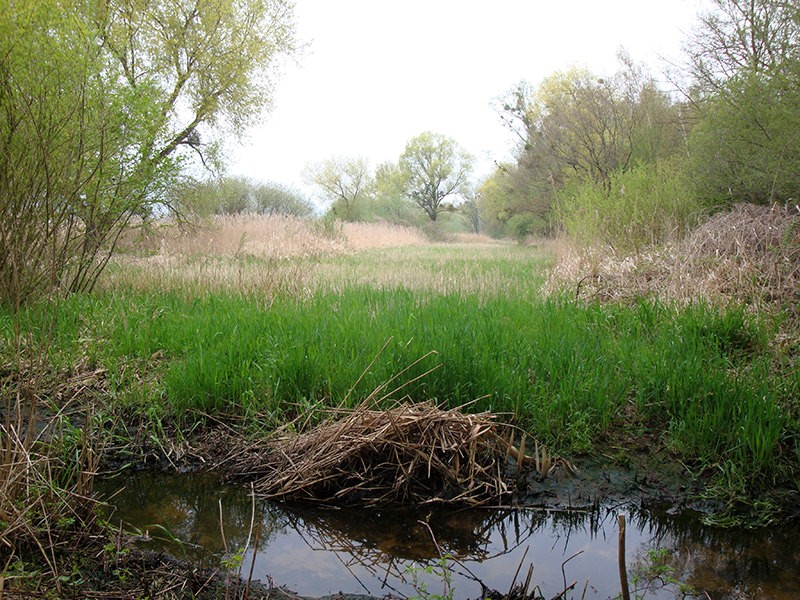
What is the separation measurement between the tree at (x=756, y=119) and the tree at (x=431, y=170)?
2090 inches

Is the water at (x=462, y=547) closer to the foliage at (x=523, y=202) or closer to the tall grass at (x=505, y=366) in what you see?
the tall grass at (x=505, y=366)

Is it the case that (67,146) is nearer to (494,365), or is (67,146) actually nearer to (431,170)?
(494,365)

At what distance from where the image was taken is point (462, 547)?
2.72 meters

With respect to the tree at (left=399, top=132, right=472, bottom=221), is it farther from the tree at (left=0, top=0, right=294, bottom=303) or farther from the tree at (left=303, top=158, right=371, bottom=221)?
the tree at (left=0, top=0, right=294, bottom=303)

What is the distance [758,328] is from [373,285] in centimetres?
528

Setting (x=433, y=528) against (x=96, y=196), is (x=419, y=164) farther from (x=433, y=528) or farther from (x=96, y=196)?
(x=433, y=528)

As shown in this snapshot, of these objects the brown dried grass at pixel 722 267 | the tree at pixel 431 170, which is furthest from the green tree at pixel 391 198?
the brown dried grass at pixel 722 267

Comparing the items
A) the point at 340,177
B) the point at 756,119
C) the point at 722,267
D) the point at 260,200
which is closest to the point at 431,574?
the point at 722,267

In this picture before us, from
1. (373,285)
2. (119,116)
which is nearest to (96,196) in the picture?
(119,116)

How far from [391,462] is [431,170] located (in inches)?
2420

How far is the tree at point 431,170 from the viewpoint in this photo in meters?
62.7

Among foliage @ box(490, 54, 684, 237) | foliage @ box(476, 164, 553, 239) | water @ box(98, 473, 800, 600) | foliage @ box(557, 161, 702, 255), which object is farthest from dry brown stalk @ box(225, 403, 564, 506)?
foliage @ box(476, 164, 553, 239)

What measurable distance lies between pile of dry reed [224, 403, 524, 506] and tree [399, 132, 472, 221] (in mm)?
59821

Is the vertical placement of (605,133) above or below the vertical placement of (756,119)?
above
